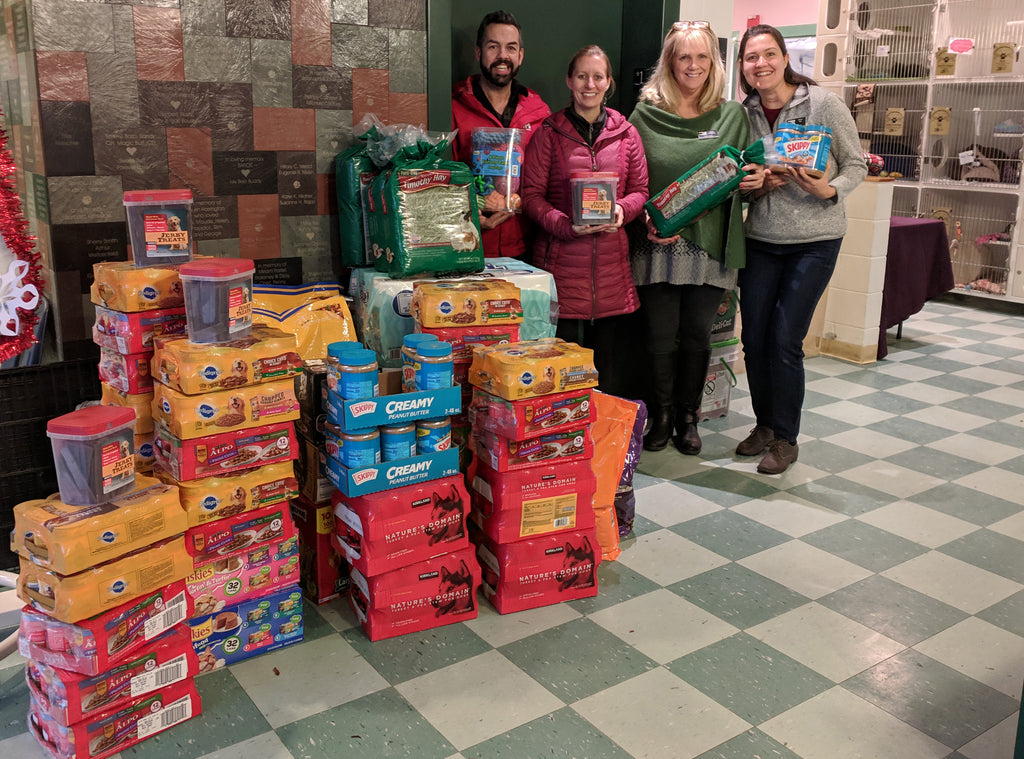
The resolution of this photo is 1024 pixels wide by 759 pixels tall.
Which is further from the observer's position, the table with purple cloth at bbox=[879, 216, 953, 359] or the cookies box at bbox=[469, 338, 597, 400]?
the table with purple cloth at bbox=[879, 216, 953, 359]

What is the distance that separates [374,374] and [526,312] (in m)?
0.86

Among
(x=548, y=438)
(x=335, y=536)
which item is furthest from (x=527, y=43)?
(x=335, y=536)

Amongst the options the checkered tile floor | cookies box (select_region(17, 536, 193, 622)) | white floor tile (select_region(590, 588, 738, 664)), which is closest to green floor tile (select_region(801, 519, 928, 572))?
the checkered tile floor

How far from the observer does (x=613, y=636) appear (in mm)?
2531

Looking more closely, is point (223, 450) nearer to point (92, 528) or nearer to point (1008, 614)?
point (92, 528)

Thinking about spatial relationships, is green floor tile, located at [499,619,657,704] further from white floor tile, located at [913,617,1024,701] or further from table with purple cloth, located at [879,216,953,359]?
table with purple cloth, located at [879,216,953,359]

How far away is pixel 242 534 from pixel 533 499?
2.54 feet

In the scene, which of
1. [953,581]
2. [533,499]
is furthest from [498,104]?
[953,581]

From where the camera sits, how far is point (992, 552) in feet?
10.1

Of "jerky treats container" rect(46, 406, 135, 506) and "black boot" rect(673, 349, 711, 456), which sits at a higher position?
"jerky treats container" rect(46, 406, 135, 506)

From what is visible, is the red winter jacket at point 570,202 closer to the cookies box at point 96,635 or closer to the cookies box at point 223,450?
the cookies box at point 223,450

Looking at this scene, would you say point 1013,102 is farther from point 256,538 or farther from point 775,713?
point 256,538

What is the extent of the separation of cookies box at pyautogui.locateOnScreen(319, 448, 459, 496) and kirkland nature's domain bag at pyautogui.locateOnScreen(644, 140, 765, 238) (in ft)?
4.92

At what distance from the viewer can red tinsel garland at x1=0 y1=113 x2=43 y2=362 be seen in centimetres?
282
